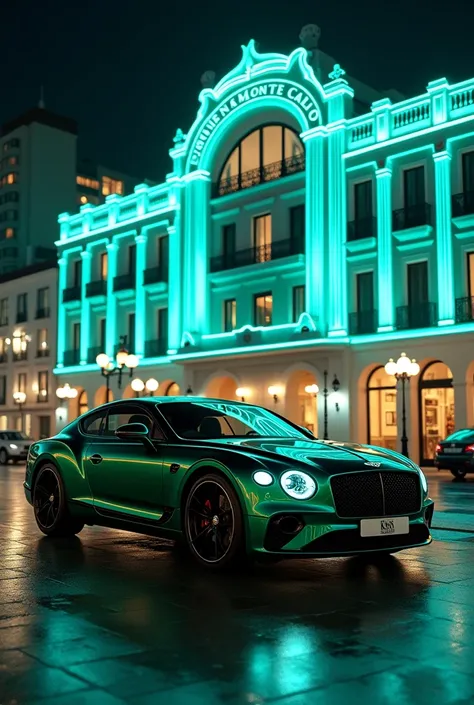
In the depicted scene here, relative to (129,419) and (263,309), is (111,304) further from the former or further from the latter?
(129,419)

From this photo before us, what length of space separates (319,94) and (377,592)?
31.7 metres

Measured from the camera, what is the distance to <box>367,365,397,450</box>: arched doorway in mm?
33031

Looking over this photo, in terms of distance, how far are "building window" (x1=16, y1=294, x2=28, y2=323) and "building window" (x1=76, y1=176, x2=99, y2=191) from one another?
5853 centimetres

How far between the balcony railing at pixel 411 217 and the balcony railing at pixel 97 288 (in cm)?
1855

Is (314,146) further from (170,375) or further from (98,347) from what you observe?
(98,347)

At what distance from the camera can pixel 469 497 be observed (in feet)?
54.6

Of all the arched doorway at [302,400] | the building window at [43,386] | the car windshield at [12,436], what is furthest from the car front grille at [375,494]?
the building window at [43,386]

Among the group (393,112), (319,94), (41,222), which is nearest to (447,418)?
(393,112)

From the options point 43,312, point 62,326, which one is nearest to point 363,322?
point 62,326

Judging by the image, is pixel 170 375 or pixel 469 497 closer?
pixel 469 497

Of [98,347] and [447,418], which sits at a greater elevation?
[98,347]

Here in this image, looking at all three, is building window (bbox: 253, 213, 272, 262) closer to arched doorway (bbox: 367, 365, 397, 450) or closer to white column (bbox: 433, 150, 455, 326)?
arched doorway (bbox: 367, 365, 397, 450)

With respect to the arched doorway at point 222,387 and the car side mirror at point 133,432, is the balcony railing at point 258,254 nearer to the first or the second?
the arched doorway at point 222,387

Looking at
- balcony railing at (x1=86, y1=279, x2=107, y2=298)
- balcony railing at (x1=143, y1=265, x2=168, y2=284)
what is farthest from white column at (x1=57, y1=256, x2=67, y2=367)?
balcony railing at (x1=143, y1=265, x2=168, y2=284)
